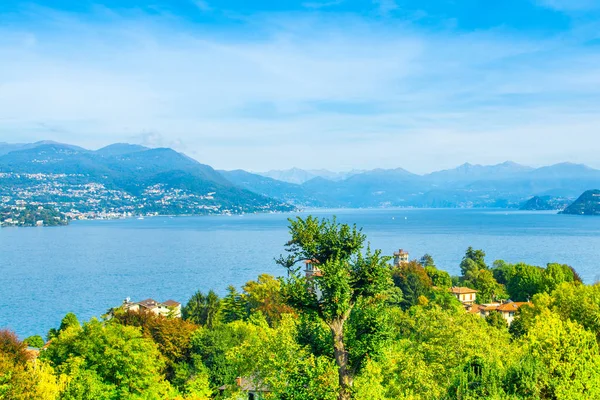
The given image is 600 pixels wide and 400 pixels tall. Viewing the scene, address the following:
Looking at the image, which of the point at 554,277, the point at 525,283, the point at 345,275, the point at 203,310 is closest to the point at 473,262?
the point at 525,283

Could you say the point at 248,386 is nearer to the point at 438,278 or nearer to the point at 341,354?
the point at 341,354

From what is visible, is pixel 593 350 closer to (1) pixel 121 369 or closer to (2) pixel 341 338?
(2) pixel 341 338

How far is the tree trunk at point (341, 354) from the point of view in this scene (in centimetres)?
1472

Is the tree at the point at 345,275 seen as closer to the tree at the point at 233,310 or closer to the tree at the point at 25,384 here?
the tree at the point at 25,384

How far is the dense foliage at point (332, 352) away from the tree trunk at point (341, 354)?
29mm

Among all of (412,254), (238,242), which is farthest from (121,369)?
(238,242)

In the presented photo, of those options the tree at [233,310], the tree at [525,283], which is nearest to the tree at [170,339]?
the tree at [233,310]

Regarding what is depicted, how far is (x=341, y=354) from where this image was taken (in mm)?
14914

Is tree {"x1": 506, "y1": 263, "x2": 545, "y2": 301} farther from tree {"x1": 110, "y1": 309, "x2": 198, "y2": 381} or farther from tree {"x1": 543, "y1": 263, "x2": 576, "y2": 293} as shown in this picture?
tree {"x1": 110, "y1": 309, "x2": 198, "y2": 381}

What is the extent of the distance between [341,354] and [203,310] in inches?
1299

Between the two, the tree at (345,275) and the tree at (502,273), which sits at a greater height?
the tree at (345,275)

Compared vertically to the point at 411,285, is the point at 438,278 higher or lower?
lower

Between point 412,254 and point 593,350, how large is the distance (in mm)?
92783

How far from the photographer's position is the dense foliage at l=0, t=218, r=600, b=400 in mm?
14859
